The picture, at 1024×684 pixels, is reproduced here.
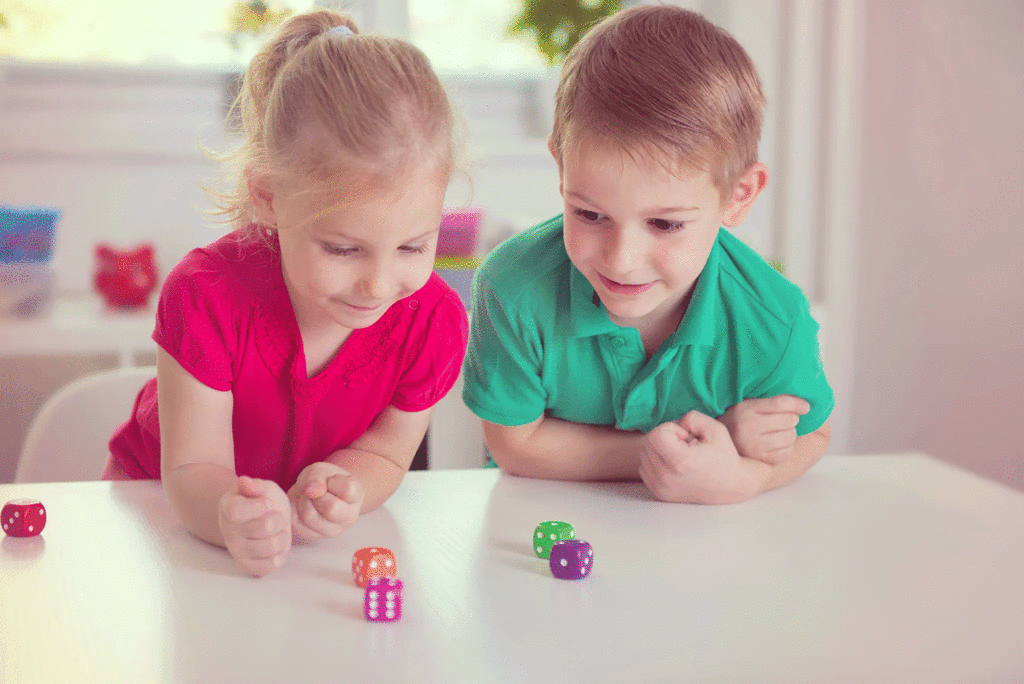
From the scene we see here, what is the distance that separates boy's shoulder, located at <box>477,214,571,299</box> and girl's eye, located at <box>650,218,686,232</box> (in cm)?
16

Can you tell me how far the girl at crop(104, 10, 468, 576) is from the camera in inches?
28.5

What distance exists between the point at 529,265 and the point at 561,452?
187 millimetres

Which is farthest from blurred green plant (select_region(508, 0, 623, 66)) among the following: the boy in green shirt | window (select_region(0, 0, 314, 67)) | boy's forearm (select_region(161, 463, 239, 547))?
boy's forearm (select_region(161, 463, 239, 547))

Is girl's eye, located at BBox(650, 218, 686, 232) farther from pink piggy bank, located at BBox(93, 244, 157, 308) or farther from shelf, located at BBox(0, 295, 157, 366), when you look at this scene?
pink piggy bank, located at BBox(93, 244, 157, 308)

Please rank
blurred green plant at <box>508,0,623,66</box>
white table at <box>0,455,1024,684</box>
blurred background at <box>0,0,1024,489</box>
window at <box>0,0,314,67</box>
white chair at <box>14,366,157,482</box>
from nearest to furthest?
white table at <box>0,455,1024,684</box>, white chair at <box>14,366,157,482</box>, blurred background at <box>0,0,1024,489</box>, window at <box>0,0,314,67</box>, blurred green plant at <box>508,0,623,66</box>

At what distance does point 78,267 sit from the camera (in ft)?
6.48

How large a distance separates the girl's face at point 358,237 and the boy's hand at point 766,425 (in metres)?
0.36

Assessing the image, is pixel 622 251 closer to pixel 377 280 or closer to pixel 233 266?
pixel 377 280

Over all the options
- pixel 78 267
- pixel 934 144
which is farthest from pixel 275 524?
pixel 934 144

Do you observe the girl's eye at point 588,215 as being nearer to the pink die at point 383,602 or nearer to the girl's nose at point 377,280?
the girl's nose at point 377,280

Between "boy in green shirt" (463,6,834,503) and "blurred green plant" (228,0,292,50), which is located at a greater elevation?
"blurred green plant" (228,0,292,50)

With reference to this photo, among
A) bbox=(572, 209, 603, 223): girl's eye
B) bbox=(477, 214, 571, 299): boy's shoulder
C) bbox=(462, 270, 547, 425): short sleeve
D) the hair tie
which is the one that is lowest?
bbox=(462, 270, 547, 425): short sleeve

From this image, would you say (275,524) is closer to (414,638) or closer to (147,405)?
(414,638)

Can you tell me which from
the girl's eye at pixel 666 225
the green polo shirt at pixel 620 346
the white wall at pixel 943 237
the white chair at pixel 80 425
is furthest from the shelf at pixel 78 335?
the white wall at pixel 943 237
